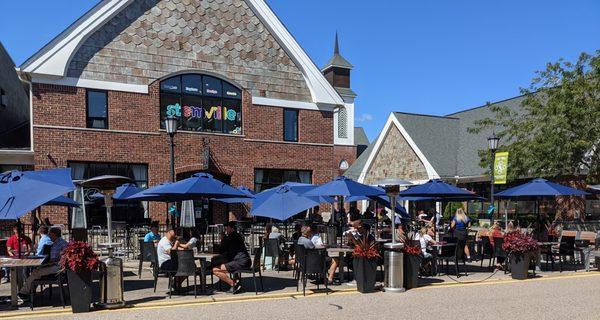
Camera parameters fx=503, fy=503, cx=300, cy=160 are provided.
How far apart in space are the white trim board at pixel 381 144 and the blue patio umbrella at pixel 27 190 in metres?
23.5

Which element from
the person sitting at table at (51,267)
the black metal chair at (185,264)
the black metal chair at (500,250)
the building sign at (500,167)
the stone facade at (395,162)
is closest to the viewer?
the person sitting at table at (51,267)

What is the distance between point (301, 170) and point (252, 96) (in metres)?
4.31

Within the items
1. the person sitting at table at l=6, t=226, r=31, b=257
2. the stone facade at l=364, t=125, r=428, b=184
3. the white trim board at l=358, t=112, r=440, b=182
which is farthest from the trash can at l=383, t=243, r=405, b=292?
the stone facade at l=364, t=125, r=428, b=184

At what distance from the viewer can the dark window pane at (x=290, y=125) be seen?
24.2 metres

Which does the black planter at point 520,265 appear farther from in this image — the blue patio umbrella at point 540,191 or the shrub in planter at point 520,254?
the blue patio umbrella at point 540,191

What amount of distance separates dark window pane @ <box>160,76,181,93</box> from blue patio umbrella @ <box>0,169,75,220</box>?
40.9ft

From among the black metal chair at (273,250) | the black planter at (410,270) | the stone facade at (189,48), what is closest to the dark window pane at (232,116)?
the stone facade at (189,48)

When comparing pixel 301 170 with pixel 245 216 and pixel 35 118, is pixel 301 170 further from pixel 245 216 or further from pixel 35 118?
pixel 35 118

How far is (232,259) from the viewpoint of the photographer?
402 inches

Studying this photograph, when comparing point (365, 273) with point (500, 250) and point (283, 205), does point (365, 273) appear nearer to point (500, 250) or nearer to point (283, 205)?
point (283, 205)

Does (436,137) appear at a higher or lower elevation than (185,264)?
higher

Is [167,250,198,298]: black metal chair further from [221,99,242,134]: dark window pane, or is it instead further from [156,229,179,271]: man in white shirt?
[221,99,242,134]: dark window pane

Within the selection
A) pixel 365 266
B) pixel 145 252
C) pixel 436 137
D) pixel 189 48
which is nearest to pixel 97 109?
pixel 189 48

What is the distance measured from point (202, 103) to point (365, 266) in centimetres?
1409
